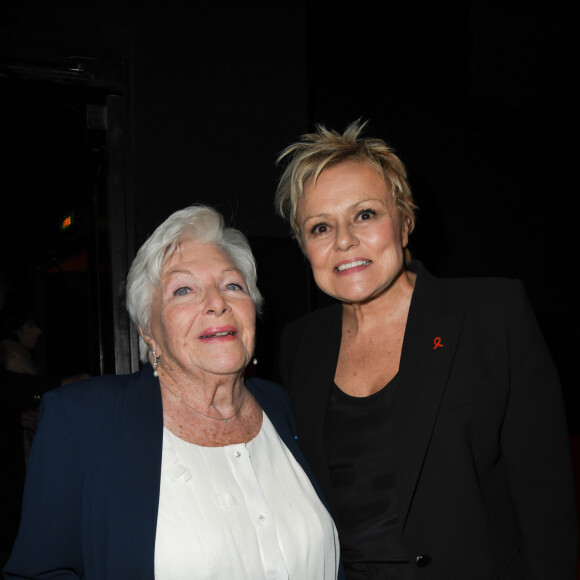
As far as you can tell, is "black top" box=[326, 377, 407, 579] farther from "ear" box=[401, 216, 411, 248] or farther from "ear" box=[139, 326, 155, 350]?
"ear" box=[139, 326, 155, 350]

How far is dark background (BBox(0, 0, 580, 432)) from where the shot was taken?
105 inches

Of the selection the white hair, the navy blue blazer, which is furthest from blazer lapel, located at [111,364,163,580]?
the white hair

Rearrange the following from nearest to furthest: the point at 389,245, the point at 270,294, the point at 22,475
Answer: the point at 389,245 < the point at 270,294 < the point at 22,475

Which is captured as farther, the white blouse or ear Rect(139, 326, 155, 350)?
ear Rect(139, 326, 155, 350)

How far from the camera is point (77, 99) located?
268cm

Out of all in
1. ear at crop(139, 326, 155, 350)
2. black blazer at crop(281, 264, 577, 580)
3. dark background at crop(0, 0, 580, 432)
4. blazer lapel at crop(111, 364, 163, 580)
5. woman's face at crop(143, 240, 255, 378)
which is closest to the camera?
blazer lapel at crop(111, 364, 163, 580)

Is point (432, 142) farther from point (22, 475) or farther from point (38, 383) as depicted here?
point (22, 475)

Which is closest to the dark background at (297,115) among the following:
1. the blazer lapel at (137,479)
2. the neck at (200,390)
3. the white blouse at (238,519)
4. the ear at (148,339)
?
the ear at (148,339)

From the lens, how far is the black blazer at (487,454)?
1420 mm

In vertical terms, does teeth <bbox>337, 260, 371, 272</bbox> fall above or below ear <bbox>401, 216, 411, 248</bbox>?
below

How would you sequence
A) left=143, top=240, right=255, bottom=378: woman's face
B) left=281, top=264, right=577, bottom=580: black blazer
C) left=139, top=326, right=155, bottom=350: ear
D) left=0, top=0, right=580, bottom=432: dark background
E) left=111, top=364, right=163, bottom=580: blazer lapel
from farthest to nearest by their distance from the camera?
left=0, top=0, right=580, bottom=432: dark background
left=139, top=326, right=155, bottom=350: ear
left=143, top=240, right=255, bottom=378: woman's face
left=281, top=264, right=577, bottom=580: black blazer
left=111, top=364, right=163, bottom=580: blazer lapel

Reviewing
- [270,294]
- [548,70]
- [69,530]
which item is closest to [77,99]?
[270,294]

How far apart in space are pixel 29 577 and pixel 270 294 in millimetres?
1955

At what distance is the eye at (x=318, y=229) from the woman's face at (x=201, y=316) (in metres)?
0.29
